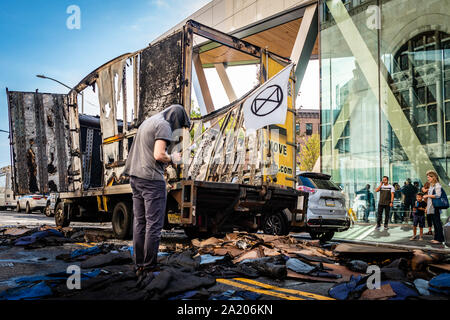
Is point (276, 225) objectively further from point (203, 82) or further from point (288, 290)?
point (203, 82)

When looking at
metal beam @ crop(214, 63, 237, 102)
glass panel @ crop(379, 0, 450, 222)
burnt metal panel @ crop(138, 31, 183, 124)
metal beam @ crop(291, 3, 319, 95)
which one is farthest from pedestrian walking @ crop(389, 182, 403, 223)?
burnt metal panel @ crop(138, 31, 183, 124)

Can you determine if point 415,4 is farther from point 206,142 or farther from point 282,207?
point 282,207

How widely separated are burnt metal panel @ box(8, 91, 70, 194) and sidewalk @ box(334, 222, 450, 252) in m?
8.75

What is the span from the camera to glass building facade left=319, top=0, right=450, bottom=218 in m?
14.1

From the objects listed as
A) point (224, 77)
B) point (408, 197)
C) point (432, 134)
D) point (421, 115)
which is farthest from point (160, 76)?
point (224, 77)

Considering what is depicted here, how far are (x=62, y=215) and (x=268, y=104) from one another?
22.1 ft

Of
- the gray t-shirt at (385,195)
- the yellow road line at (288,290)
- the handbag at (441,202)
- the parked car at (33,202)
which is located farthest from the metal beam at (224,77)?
the yellow road line at (288,290)

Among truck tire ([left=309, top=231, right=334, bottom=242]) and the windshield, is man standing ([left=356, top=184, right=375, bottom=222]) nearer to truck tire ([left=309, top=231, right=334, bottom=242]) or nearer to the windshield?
truck tire ([left=309, top=231, right=334, bottom=242])

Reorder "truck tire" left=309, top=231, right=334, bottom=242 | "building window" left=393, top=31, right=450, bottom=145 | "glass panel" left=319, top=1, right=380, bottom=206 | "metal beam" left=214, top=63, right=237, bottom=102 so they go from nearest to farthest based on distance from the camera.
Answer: "truck tire" left=309, top=231, right=334, bottom=242 → "building window" left=393, top=31, right=450, bottom=145 → "glass panel" left=319, top=1, right=380, bottom=206 → "metal beam" left=214, top=63, right=237, bottom=102

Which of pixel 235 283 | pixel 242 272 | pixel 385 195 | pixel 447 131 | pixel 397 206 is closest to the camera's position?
pixel 235 283

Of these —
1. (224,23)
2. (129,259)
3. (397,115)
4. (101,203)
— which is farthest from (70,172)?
(224,23)

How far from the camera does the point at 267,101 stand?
7082 millimetres
